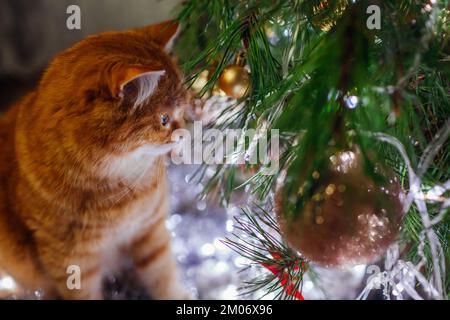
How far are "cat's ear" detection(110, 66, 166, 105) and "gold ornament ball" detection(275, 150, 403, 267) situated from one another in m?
0.23

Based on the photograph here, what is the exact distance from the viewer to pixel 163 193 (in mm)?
740

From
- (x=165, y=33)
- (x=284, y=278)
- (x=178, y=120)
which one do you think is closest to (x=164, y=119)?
(x=178, y=120)

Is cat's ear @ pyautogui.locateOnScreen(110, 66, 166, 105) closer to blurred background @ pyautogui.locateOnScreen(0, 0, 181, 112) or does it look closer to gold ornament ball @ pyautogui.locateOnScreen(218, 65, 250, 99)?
gold ornament ball @ pyautogui.locateOnScreen(218, 65, 250, 99)

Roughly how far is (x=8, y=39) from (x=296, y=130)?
615 millimetres

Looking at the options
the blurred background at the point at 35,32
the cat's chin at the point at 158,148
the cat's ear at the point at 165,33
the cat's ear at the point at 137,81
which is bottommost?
the cat's chin at the point at 158,148

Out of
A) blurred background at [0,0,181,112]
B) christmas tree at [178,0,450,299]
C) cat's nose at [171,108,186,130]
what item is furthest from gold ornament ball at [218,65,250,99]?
blurred background at [0,0,181,112]

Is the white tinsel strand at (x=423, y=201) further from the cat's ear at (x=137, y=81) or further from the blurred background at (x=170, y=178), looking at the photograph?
the cat's ear at (x=137, y=81)

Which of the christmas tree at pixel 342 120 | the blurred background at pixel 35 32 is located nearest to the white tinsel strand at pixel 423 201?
the christmas tree at pixel 342 120

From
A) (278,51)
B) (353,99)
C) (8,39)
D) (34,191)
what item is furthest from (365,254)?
(8,39)

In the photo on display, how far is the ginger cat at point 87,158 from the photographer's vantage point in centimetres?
60

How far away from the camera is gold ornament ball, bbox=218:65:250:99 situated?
591mm

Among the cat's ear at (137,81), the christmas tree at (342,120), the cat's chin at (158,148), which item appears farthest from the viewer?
the cat's chin at (158,148)

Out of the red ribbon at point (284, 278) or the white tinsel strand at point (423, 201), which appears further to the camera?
the red ribbon at point (284, 278)
